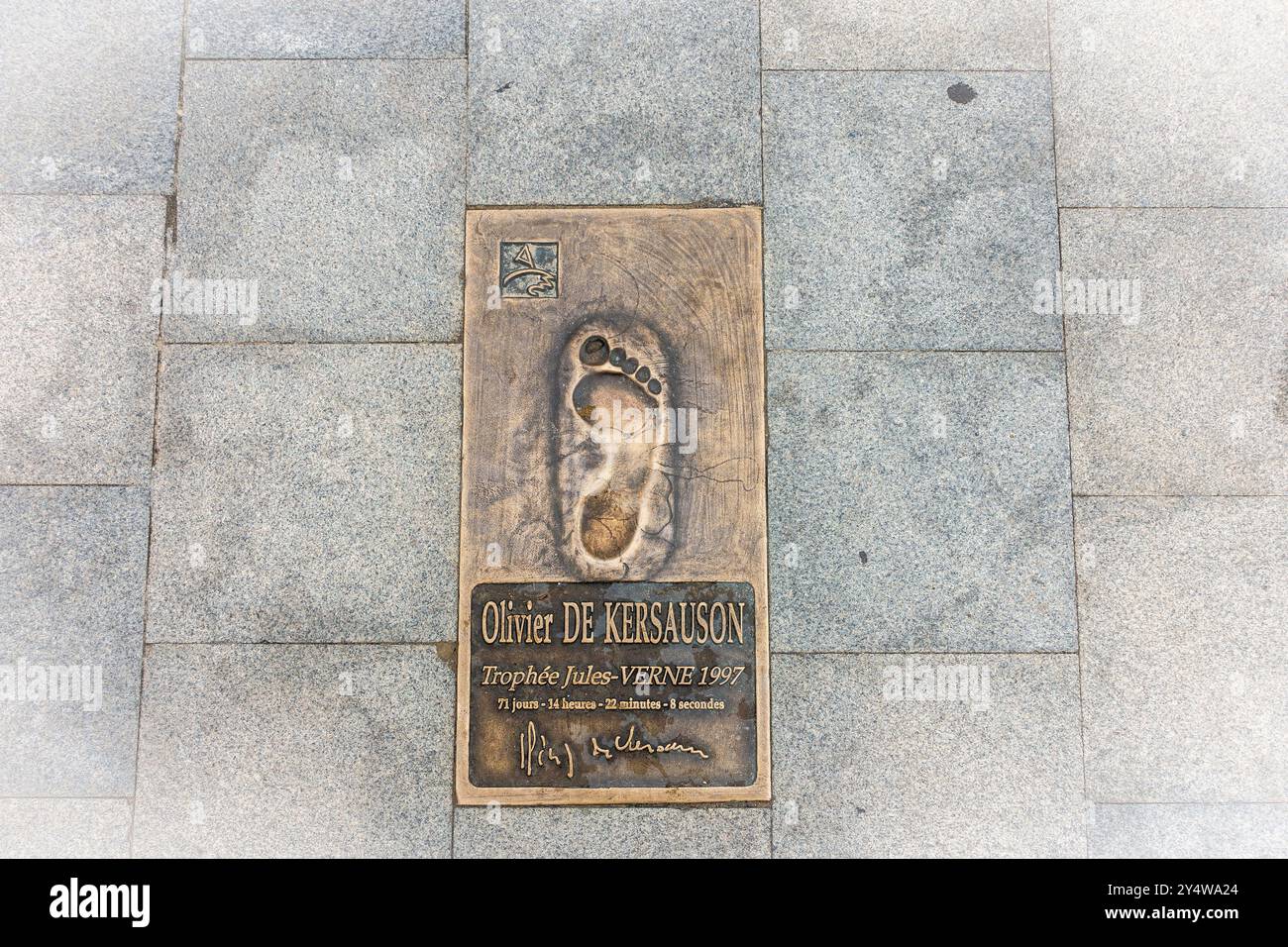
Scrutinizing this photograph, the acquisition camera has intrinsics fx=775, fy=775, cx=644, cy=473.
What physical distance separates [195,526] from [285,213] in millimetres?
1888

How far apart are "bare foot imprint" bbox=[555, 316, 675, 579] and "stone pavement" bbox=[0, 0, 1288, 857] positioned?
0.65 meters

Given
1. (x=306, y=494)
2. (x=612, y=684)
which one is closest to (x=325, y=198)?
(x=306, y=494)

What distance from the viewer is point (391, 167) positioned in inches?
180

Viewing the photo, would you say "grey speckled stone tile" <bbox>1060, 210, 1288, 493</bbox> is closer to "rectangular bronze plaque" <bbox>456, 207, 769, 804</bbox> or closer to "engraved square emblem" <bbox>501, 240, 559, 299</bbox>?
"rectangular bronze plaque" <bbox>456, 207, 769, 804</bbox>

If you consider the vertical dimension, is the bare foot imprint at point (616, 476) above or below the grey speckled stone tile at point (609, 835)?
above

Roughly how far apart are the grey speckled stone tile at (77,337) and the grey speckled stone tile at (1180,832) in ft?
19.1

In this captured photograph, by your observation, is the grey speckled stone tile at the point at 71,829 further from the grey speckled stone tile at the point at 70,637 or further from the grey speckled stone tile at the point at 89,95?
the grey speckled stone tile at the point at 89,95

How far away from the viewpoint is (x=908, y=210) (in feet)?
14.9

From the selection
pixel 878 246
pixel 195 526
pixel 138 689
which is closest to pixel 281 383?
pixel 195 526

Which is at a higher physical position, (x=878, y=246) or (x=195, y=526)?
(x=878, y=246)

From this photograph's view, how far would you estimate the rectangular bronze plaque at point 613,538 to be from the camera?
4348 mm
